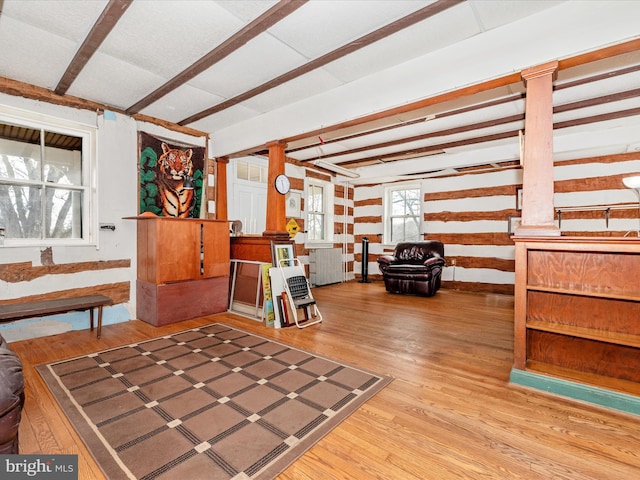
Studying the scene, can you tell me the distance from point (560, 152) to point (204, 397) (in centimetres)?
600

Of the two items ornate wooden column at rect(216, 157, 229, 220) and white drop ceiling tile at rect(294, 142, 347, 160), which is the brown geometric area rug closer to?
ornate wooden column at rect(216, 157, 229, 220)

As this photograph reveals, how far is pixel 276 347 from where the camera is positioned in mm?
3092

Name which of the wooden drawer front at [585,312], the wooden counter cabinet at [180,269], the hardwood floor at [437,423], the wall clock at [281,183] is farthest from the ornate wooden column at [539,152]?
the wooden counter cabinet at [180,269]

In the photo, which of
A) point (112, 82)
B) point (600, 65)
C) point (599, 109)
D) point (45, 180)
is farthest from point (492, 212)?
point (45, 180)

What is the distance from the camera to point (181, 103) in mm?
3881

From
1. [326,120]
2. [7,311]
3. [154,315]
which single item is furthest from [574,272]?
[7,311]

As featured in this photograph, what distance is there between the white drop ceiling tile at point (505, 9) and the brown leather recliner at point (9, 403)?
3263 mm

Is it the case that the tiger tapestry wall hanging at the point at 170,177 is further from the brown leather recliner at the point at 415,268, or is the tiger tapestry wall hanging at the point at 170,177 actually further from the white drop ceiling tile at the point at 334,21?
the brown leather recliner at the point at 415,268

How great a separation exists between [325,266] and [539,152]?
5038 millimetres

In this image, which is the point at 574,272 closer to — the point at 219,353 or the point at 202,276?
the point at 219,353

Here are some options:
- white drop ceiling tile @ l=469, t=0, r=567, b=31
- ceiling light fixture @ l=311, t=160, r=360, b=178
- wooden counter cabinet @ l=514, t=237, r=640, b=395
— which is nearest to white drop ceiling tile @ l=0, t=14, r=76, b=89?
white drop ceiling tile @ l=469, t=0, r=567, b=31

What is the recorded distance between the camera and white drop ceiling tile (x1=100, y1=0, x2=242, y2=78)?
2246 millimetres

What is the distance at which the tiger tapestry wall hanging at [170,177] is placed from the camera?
4.27 meters

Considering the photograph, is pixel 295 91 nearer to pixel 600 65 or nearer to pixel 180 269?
pixel 180 269
